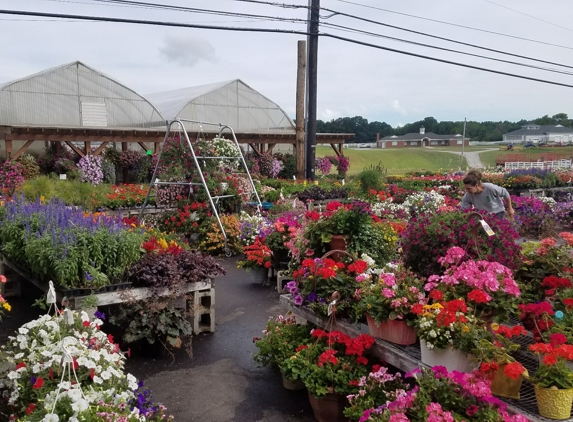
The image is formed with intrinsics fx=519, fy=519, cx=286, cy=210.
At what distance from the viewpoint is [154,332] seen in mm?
4805

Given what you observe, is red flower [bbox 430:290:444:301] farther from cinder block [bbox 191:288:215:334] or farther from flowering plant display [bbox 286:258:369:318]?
cinder block [bbox 191:288:215:334]

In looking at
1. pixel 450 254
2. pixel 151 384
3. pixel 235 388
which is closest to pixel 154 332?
pixel 151 384

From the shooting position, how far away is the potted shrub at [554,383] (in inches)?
105

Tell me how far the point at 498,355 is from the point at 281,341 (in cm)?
180

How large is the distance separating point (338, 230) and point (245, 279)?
3.14 meters

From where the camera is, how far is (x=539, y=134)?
104875 mm

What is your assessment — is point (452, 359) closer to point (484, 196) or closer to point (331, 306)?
point (331, 306)

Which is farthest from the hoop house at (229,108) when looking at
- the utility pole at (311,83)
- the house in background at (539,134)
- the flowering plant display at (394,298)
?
the house in background at (539,134)

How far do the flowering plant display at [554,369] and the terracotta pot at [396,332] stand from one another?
87 cm

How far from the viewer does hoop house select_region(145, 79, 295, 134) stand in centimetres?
2177

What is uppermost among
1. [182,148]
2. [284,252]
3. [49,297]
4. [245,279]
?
[182,148]

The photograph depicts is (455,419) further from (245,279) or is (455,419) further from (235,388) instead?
(245,279)

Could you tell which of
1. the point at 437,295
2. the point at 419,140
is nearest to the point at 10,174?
the point at 437,295

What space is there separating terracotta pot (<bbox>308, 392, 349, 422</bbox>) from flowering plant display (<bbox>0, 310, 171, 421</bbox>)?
109cm
